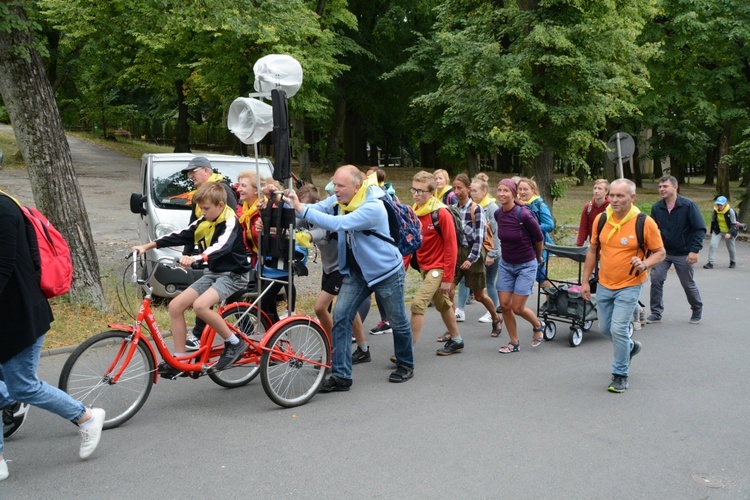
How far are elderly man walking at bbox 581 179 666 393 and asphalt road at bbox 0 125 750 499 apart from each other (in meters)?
0.40

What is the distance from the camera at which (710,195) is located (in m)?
40.3

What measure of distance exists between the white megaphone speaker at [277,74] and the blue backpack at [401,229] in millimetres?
1236

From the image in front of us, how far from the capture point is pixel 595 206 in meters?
9.98

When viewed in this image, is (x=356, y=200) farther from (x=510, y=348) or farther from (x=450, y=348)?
(x=510, y=348)

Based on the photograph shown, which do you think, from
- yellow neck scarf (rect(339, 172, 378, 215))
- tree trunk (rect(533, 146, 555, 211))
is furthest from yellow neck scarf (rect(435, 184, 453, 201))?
tree trunk (rect(533, 146, 555, 211))

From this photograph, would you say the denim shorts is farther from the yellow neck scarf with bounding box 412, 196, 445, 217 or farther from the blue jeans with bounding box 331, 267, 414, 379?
the blue jeans with bounding box 331, 267, 414, 379

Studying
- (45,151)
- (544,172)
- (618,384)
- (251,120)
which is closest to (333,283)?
(251,120)

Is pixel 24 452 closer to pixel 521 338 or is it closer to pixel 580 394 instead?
pixel 580 394

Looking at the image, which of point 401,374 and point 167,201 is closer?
point 401,374

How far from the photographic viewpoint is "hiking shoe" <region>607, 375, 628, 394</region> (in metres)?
6.71

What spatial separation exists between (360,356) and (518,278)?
1867 millimetres

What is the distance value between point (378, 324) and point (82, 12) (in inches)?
713

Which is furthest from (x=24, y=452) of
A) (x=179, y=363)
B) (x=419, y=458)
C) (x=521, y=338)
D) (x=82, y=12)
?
(x=82, y=12)

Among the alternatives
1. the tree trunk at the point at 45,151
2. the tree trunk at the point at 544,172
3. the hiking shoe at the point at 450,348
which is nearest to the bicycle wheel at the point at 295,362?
the hiking shoe at the point at 450,348
